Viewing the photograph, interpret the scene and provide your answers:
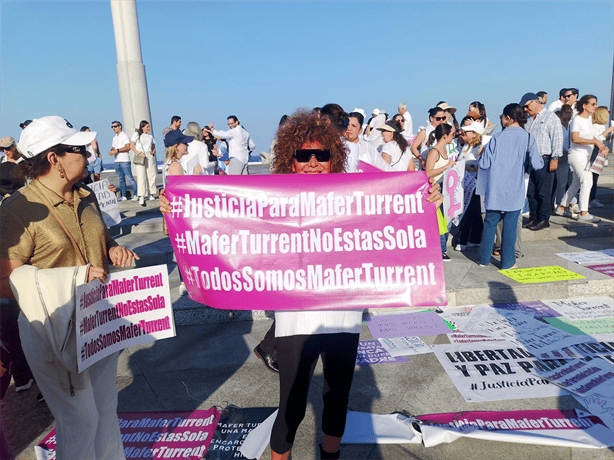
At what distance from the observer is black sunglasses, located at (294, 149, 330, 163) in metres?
2.28

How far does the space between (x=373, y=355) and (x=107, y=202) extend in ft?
16.3

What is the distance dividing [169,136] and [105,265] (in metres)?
3.32

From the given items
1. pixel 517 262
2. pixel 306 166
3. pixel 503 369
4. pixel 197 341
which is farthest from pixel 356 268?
pixel 517 262

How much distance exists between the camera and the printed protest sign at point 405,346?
12.1ft

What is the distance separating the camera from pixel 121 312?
214 centimetres

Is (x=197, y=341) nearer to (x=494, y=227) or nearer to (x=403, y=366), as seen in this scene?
(x=403, y=366)

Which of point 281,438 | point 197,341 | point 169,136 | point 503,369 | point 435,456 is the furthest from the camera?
point 169,136

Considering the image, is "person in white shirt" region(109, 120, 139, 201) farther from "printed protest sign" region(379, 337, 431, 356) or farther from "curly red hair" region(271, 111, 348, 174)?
"curly red hair" region(271, 111, 348, 174)

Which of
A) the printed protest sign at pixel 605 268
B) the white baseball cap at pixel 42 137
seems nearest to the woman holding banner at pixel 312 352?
the white baseball cap at pixel 42 137

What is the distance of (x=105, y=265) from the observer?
2.16 meters

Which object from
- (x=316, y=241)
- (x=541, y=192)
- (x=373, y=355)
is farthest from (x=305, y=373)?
(x=541, y=192)

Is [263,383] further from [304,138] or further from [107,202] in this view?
[107,202]

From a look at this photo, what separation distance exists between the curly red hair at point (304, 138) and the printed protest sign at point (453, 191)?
3584mm

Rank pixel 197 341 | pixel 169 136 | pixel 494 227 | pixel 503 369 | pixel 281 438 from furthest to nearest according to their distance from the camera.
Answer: pixel 494 227 → pixel 169 136 → pixel 197 341 → pixel 503 369 → pixel 281 438
